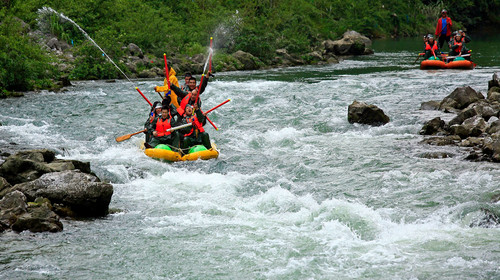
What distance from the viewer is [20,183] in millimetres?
7578

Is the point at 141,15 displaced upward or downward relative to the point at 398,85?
upward

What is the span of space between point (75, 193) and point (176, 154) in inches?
121

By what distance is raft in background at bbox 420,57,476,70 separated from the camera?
22.3m

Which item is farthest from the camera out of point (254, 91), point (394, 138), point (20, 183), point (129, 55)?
point (129, 55)

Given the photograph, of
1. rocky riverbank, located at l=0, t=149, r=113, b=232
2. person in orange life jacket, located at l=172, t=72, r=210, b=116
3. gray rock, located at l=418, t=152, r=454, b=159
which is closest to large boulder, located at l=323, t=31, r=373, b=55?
person in orange life jacket, located at l=172, t=72, r=210, b=116

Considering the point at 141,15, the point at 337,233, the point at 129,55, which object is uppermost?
the point at 141,15

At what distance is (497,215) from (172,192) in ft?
14.4

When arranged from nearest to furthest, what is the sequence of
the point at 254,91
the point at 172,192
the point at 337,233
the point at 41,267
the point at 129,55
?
the point at 41,267 → the point at 337,233 → the point at 172,192 → the point at 254,91 → the point at 129,55

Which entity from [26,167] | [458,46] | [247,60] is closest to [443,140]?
[26,167]

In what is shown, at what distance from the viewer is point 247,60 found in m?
26.2

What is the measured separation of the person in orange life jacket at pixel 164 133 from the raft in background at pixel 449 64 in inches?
599

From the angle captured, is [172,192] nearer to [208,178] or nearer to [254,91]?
[208,178]

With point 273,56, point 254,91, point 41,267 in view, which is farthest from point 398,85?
point 41,267

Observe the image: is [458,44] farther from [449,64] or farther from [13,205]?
[13,205]
